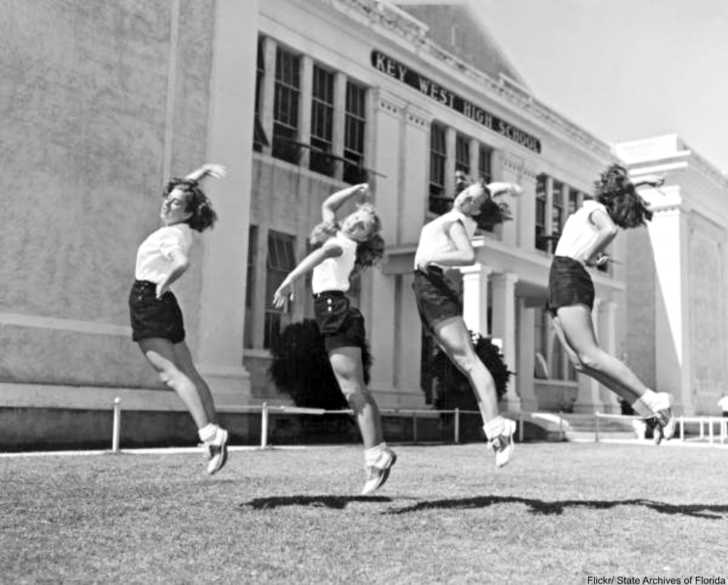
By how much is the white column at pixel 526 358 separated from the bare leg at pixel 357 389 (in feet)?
74.2

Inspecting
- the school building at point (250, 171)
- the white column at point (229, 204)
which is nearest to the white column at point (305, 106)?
the school building at point (250, 171)

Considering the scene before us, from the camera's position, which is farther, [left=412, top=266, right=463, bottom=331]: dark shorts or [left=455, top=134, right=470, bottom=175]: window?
[left=455, top=134, right=470, bottom=175]: window

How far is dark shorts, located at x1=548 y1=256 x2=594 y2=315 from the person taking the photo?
224 inches

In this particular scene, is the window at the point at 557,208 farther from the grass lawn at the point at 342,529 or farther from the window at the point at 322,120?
the grass lawn at the point at 342,529

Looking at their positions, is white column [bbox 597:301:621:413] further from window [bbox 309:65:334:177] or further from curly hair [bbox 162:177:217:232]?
curly hair [bbox 162:177:217:232]

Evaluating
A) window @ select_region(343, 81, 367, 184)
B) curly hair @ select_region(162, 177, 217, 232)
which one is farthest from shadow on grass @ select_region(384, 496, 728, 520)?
window @ select_region(343, 81, 367, 184)

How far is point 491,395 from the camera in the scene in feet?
18.4

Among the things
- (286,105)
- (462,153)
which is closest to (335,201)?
(286,105)

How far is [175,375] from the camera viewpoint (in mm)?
5371

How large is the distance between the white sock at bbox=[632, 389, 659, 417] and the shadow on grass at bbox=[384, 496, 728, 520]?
26.5 inches

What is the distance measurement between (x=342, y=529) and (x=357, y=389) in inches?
49.0

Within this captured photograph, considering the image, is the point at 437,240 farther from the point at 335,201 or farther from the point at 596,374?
the point at 596,374

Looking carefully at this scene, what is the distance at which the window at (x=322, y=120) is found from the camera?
21.1 m

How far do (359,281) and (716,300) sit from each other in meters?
22.9
